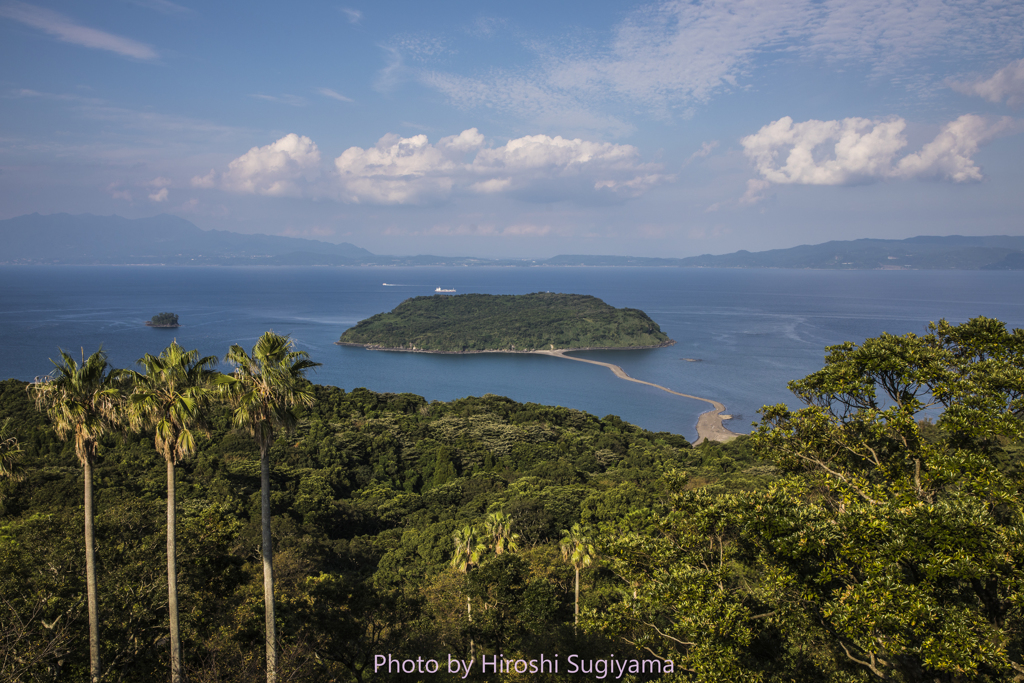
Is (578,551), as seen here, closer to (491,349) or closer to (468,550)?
(468,550)

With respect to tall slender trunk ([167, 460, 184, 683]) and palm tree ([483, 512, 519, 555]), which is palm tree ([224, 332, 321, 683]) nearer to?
tall slender trunk ([167, 460, 184, 683])

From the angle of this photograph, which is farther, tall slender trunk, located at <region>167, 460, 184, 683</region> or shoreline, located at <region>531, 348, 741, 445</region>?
shoreline, located at <region>531, 348, 741, 445</region>

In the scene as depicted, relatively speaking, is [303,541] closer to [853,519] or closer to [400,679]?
[400,679]

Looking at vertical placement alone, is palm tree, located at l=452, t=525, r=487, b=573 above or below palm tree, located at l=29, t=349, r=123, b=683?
below

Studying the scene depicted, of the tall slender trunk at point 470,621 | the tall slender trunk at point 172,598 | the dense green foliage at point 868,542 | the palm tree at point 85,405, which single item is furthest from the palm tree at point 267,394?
the dense green foliage at point 868,542

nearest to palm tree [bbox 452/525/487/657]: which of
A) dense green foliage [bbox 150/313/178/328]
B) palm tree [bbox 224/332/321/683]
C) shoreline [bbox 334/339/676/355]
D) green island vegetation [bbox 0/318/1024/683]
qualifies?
green island vegetation [bbox 0/318/1024/683]

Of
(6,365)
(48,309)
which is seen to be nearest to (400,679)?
(6,365)
